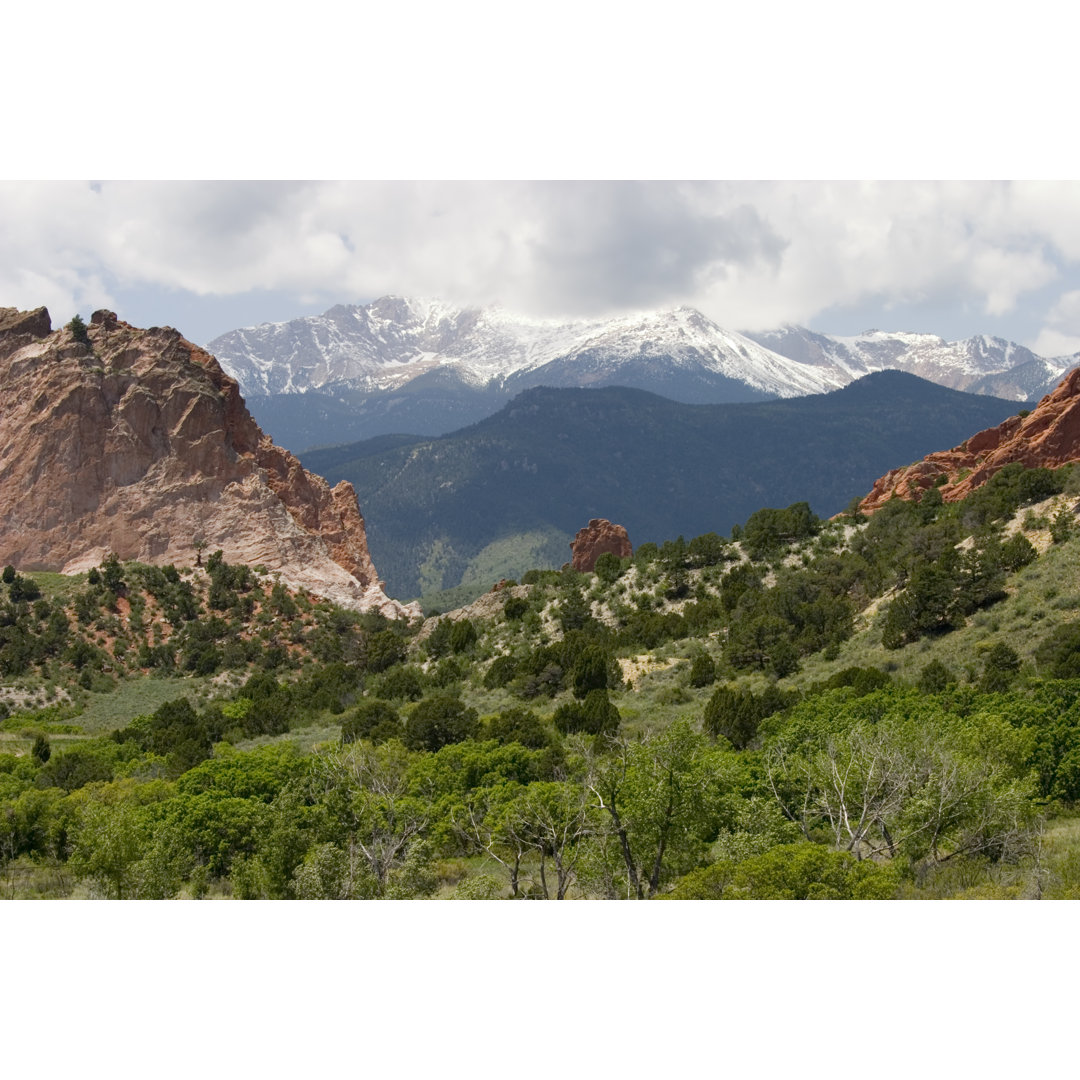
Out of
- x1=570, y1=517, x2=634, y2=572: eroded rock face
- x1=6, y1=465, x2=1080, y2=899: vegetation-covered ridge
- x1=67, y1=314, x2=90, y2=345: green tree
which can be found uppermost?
x1=67, y1=314, x2=90, y2=345: green tree

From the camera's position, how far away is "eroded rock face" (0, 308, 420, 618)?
82500mm

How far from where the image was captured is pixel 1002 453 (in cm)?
6600

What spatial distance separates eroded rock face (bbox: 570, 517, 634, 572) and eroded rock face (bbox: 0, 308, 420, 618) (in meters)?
15.6

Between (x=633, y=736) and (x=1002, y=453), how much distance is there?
40933 millimetres

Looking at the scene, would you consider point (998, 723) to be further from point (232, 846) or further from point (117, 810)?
point (117, 810)

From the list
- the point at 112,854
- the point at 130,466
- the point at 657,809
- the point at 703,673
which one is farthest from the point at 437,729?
the point at 130,466

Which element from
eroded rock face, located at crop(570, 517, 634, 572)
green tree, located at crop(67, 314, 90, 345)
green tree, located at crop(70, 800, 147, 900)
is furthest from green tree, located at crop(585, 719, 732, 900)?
green tree, located at crop(67, 314, 90, 345)

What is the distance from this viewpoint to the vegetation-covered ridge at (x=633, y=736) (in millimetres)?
23438

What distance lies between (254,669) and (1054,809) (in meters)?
56.1

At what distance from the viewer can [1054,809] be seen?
26062 mm

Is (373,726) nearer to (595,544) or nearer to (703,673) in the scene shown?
(703,673)

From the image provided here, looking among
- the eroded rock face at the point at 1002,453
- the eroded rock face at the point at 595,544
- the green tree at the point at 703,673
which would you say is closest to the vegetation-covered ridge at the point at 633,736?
the green tree at the point at 703,673

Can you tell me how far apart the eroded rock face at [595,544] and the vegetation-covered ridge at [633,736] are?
42.3 ft

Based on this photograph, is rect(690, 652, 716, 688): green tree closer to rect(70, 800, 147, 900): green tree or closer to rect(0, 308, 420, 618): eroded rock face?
rect(70, 800, 147, 900): green tree
